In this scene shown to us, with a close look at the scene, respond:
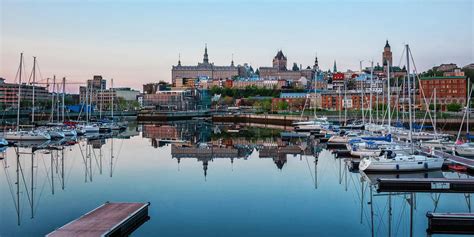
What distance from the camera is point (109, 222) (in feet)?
43.3

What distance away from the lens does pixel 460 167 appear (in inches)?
950

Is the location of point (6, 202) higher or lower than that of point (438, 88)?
lower

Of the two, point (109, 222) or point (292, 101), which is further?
point (292, 101)

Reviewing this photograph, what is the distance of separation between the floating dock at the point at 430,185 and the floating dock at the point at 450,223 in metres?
5.31

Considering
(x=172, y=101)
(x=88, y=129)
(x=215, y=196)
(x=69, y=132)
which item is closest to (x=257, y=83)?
(x=172, y=101)

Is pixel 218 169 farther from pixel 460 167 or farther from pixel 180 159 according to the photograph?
pixel 460 167

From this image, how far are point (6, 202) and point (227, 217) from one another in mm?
8099

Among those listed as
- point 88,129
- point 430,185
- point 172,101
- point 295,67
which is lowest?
point 430,185

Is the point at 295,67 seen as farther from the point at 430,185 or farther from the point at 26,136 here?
the point at 430,185

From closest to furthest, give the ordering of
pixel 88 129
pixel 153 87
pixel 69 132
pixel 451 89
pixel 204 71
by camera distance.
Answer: pixel 69 132, pixel 88 129, pixel 451 89, pixel 153 87, pixel 204 71

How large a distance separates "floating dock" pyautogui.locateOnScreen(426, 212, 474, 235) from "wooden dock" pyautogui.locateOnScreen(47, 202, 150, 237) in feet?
27.0

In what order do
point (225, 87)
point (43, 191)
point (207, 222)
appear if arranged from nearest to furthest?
point (207, 222), point (43, 191), point (225, 87)

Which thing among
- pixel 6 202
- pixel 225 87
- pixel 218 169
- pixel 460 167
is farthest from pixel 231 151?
pixel 225 87

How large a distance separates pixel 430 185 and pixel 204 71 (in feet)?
583
